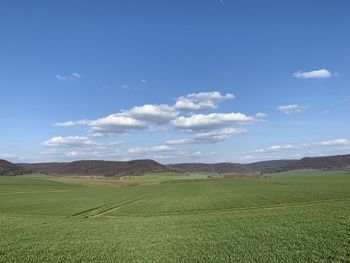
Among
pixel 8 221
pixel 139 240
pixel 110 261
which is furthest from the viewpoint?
pixel 8 221

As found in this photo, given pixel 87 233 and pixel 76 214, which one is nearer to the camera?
pixel 87 233

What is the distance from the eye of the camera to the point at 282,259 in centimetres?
1673

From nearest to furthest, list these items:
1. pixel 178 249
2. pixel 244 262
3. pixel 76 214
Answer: pixel 244 262 → pixel 178 249 → pixel 76 214

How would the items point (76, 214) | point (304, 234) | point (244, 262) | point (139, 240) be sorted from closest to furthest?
point (244, 262) → point (304, 234) → point (139, 240) → point (76, 214)

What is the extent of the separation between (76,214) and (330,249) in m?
31.7

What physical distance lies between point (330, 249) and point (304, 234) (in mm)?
3635

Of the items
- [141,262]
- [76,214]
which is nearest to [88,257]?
[141,262]

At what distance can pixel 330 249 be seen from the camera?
1769 cm

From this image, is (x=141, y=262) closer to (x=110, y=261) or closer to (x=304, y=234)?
(x=110, y=261)

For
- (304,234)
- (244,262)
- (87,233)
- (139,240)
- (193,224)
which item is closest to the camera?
(244,262)

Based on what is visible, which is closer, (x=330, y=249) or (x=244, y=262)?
(x=244, y=262)

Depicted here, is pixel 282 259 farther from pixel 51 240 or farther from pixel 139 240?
pixel 51 240

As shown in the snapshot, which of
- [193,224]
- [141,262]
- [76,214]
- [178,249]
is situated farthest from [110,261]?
[76,214]

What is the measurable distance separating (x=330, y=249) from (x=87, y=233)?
15.5 meters
